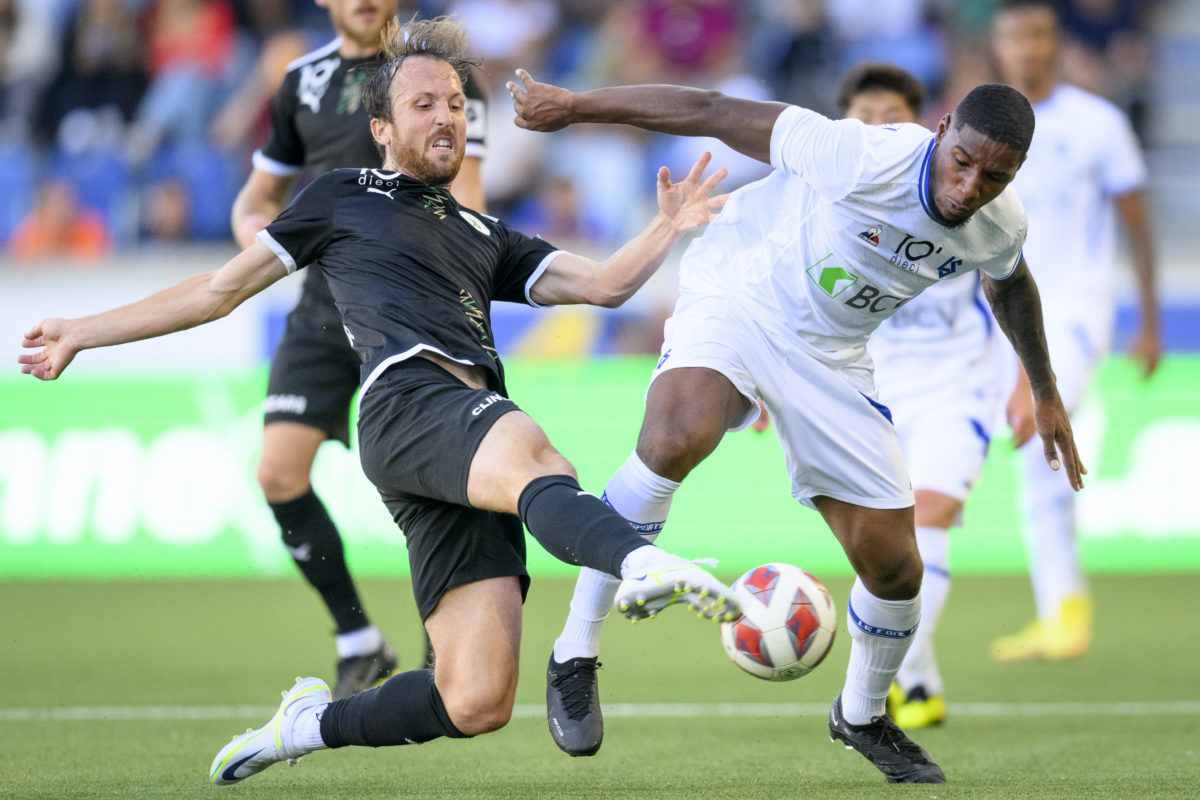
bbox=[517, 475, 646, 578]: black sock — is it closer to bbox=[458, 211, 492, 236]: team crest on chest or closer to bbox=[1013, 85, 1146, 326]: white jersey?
bbox=[458, 211, 492, 236]: team crest on chest

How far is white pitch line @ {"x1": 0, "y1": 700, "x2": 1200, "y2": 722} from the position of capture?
649 centimetres

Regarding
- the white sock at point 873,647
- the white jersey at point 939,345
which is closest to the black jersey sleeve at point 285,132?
the white jersey at point 939,345

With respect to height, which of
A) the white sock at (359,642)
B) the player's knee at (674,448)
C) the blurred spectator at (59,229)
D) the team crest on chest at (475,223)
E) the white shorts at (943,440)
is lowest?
the white sock at (359,642)

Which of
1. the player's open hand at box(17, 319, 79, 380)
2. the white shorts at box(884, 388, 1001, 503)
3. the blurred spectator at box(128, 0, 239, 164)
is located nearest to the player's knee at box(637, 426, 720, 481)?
the player's open hand at box(17, 319, 79, 380)

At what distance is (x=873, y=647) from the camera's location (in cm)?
516

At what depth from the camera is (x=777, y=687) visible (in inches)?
292

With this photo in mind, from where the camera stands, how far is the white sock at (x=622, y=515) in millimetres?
4695

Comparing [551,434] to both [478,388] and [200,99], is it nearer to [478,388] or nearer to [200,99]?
[200,99]

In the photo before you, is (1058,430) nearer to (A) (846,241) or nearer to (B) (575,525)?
(A) (846,241)

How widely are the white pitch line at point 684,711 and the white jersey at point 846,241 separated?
220cm

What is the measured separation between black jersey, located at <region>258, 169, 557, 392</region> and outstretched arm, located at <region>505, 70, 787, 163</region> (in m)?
0.39

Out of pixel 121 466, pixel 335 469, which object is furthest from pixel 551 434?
pixel 121 466

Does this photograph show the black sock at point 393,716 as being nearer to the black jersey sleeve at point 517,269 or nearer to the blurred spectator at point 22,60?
the black jersey sleeve at point 517,269

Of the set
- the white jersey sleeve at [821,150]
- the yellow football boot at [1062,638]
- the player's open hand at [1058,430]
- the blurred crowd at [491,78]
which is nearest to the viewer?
the white jersey sleeve at [821,150]
